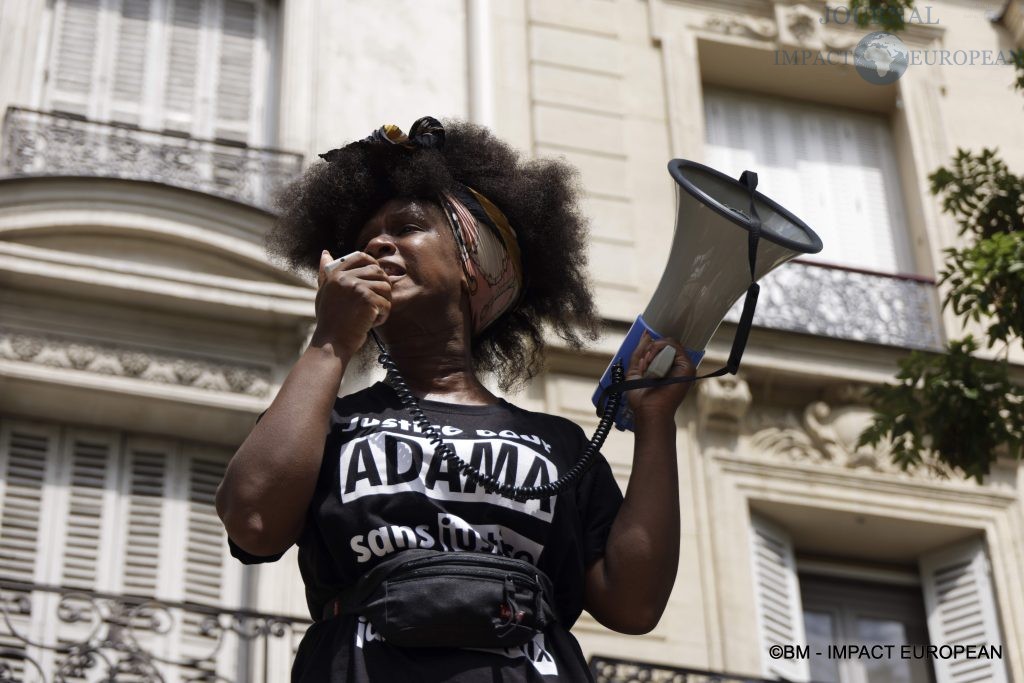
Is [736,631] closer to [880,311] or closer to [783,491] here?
[783,491]

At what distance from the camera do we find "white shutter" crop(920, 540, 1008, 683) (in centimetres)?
1176

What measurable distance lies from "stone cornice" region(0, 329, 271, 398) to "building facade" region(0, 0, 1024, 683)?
0.02 m

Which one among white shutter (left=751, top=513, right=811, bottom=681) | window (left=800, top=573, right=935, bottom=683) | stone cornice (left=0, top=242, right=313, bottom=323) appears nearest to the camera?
stone cornice (left=0, top=242, right=313, bottom=323)

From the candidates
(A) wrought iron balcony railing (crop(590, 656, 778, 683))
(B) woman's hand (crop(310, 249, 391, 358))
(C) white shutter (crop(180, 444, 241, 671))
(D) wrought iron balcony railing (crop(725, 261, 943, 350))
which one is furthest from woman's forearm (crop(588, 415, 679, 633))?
(D) wrought iron balcony railing (crop(725, 261, 943, 350))

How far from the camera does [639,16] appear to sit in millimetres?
13945

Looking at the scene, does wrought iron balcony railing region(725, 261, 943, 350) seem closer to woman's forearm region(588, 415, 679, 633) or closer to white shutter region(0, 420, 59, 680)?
white shutter region(0, 420, 59, 680)

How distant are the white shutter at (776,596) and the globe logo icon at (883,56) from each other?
4076mm

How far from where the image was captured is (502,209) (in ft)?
13.8

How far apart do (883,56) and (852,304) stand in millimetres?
2372

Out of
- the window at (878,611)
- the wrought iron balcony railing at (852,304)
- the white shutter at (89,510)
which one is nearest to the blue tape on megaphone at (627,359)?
the white shutter at (89,510)

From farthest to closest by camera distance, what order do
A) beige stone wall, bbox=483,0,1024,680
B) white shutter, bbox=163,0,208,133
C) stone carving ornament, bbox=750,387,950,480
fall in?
1. white shutter, bbox=163,0,208,133
2. stone carving ornament, bbox=750,387,950,480
3. beige stone wall, bbox=483,0,1024,680

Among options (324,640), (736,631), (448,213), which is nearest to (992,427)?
(736,631)

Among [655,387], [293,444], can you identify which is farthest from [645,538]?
[293,444]

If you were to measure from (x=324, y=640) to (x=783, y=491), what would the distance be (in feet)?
28.7
